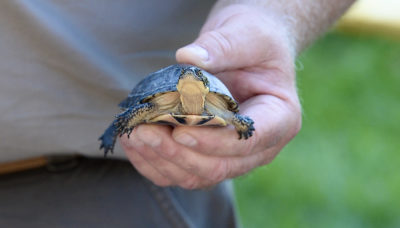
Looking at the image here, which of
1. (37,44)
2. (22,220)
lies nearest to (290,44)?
(37,44)

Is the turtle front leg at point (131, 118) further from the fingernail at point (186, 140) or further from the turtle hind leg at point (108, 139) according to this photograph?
the fingernail at point (186, 140)

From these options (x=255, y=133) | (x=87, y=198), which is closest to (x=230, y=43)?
(x=255, y=133)

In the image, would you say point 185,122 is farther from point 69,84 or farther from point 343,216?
point 343,216

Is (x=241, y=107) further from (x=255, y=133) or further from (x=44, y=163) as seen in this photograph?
(x=44, y=163)

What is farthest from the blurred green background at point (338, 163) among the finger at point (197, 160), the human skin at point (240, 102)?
the finger at point (197, 160)

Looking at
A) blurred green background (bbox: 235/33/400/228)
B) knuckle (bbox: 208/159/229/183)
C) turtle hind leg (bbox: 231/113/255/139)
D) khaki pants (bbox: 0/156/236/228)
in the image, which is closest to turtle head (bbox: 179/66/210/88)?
turtle hind leg (bbox: 231/113/255/139)

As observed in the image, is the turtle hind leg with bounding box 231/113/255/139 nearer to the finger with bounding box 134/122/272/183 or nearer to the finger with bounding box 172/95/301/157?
the finger with bounding box 172/95/301/157
